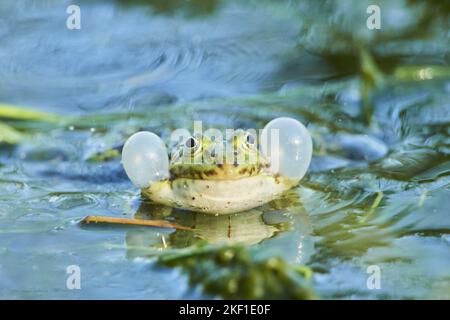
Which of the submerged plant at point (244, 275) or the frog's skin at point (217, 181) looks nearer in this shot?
the submerged plant at point (244, 275)

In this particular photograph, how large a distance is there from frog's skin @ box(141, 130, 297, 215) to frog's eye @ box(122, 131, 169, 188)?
1.6 inches

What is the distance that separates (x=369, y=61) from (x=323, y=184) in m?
1.92

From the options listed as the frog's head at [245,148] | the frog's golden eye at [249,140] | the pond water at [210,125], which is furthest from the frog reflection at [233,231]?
the frog's golden eye at [249,140]

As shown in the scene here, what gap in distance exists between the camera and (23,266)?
375cm

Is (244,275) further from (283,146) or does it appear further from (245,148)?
(283,146)

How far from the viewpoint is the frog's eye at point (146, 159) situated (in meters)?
4.28

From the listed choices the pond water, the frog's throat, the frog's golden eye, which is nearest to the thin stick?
the pond water

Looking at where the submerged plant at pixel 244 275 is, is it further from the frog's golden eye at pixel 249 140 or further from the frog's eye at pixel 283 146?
the frog's eye at pixel 283 146

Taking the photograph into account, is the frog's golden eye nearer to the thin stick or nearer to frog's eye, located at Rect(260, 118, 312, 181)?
frog's eye, located at Rect(260, 118, 312, 181)

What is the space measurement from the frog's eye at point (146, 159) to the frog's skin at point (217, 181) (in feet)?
0.13

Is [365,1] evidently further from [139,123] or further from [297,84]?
[139,123]

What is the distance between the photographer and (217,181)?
13.1ft

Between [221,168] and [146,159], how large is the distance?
20.1 inches
